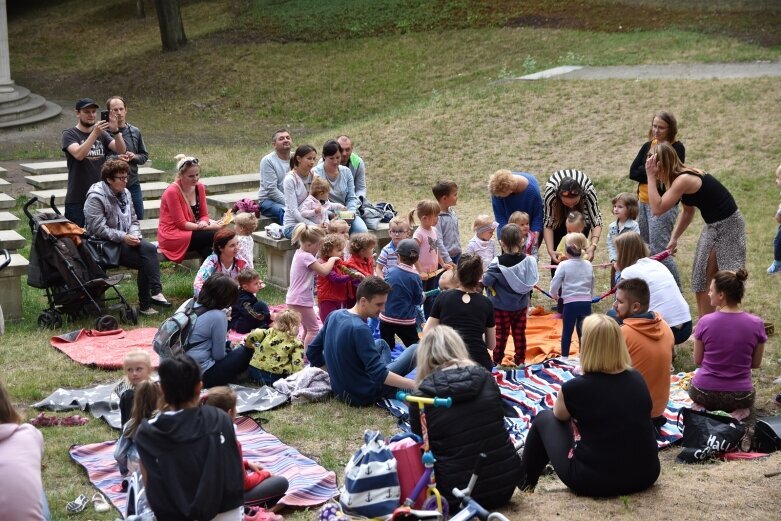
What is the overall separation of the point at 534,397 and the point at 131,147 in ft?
18.0

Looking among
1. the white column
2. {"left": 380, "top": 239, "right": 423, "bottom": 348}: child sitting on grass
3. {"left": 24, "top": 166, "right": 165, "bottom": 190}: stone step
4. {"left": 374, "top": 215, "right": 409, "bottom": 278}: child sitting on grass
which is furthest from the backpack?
the white column

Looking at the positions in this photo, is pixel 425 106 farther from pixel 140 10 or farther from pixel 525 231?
pixel 140 10

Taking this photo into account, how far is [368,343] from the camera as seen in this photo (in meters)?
6.82

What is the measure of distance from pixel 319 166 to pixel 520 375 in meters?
3.82

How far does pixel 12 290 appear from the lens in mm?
9227

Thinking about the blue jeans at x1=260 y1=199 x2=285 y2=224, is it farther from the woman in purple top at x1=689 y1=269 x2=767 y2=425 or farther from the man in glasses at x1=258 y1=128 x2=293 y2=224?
the woman in purple top at x1=689 y1=269 x2=767 y2=425

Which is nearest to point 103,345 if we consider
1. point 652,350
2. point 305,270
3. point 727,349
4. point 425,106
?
point 305,270

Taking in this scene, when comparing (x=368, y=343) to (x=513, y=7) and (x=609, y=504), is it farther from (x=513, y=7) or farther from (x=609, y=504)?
(x=513, y=7)

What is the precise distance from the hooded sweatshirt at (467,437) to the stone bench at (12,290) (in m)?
5.26

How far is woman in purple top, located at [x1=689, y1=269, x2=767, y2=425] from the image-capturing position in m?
6.80

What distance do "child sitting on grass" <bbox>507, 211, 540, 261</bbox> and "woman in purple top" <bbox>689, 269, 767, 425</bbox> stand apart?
2194 mm

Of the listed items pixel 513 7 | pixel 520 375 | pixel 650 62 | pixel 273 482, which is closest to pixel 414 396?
pixel 273 482

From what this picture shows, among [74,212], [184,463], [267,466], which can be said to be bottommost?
[267,466]

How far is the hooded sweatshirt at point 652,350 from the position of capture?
21.5 ft
